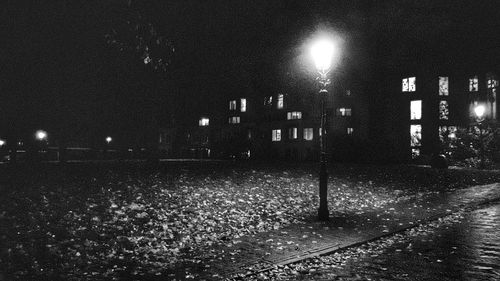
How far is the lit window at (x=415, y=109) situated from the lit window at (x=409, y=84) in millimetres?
1629

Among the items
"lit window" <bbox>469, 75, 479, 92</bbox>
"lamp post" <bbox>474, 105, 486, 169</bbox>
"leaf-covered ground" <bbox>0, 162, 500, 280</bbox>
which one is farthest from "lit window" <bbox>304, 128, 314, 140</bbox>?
"leaf-covered ground" <bbox>0, 162, 500, 280</bbox>

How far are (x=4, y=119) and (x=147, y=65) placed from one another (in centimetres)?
1279

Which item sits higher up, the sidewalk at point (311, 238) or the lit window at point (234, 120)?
the lit window at point (234, 120)

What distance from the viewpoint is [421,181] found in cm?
2134

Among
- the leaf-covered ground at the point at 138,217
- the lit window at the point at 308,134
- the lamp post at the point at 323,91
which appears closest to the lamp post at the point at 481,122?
the leaf-covered ground at the point at 138,217

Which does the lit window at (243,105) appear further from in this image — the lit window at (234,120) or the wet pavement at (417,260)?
the wet pavement at (417,260)

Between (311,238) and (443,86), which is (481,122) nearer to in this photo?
(443,86)

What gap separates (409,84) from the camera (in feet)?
169

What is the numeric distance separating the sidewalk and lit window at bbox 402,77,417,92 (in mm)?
40314

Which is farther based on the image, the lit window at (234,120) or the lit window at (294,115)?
the lit window at (234,120)

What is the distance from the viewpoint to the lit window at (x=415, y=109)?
50219 millimetres

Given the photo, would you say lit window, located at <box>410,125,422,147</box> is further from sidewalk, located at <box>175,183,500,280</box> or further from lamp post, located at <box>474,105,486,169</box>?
sidewalk, located at <box>175,183,500,280</box>

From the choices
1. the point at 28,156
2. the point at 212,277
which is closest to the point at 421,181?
the point at 212,277

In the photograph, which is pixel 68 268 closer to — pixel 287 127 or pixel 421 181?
pixel 421 181
